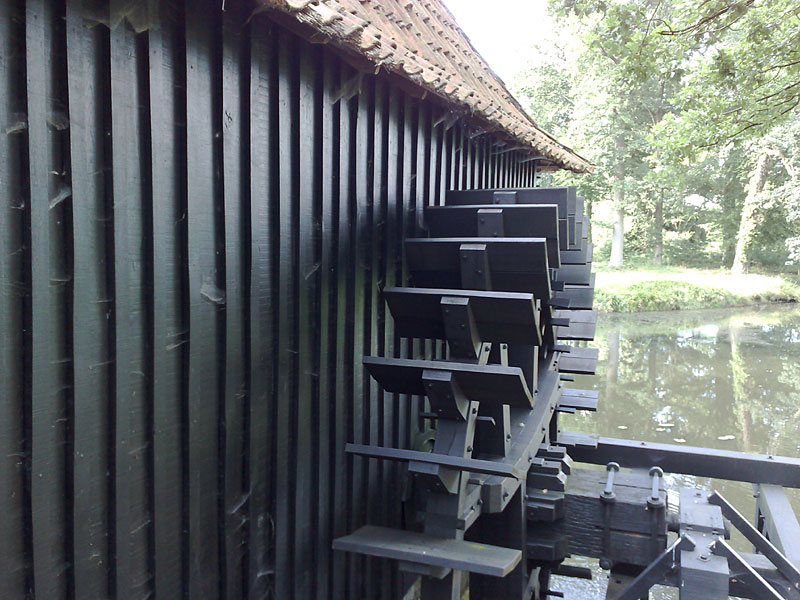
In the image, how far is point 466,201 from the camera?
13.1 feet

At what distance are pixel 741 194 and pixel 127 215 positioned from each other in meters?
30.4

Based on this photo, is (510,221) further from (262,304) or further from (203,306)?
(203,306)

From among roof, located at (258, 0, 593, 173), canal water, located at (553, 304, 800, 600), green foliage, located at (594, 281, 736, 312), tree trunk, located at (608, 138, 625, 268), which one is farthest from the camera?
tree trunk, located at (608, 138, 625, 268)

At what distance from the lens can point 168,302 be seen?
2.07 m

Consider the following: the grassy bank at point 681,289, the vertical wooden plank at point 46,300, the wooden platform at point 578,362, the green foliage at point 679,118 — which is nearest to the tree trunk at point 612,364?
the grassy bank at point 681,289

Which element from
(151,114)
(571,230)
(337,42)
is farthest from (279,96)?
(571,230)

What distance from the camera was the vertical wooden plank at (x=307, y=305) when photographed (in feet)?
8.84

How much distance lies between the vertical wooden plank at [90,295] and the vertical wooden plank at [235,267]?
51 cm

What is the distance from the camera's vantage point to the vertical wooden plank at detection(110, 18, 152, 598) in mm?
1871

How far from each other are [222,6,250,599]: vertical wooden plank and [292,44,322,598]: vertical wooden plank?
1.06ft

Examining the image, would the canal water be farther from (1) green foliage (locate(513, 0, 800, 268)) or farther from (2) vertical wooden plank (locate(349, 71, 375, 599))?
(1) green foliage (locate(513, 0, 800, 268))

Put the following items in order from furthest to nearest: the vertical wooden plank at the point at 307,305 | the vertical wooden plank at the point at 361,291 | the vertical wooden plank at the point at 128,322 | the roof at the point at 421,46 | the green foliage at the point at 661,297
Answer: the green foliage at the point at 661,297 < the vertical wooden plank at the point at 361,291 < the vertical wooden plank at the point at 307,305 < the roof at the point at 421,46 < the vertical wooden plank at the point at 128,322

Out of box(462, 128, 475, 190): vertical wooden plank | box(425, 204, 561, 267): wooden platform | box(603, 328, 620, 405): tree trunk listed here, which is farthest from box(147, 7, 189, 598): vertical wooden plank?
box(603, 328, 620, 405): tree trunk

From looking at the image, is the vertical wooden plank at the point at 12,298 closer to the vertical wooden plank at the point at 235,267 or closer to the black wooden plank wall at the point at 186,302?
the black wooden plank wall at the point at 186,302
